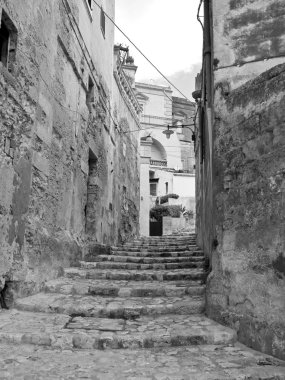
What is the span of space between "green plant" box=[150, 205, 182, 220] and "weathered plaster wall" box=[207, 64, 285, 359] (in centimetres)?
1888

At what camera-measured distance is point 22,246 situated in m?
4.45

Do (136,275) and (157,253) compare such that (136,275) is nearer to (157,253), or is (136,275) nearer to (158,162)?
(157,253)

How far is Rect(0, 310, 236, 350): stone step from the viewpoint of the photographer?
3.20 m

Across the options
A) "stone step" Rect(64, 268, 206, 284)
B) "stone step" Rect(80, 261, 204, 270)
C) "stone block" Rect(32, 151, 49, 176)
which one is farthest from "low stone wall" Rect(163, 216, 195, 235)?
"stone block" Rect(32, 151, 49, 176)

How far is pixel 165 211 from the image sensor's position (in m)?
23.0

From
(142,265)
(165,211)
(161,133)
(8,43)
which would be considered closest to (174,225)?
(165,211)

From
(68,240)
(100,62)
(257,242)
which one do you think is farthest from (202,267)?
(100,62)

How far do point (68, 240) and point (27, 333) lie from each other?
302cm

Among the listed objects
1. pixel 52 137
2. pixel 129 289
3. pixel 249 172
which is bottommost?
pixel 129 289

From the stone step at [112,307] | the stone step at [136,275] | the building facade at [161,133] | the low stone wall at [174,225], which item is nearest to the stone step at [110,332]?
the stone step at [112,307]

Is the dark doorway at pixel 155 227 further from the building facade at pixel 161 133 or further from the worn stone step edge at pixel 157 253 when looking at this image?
the worn stone step edge at pixel 157 253

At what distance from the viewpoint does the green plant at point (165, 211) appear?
74.2ft

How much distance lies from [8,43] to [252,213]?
3314 mm

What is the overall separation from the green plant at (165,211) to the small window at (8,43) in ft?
61.6
